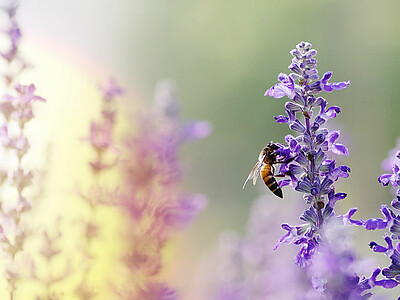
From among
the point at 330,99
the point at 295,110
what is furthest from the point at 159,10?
the point at 295,110

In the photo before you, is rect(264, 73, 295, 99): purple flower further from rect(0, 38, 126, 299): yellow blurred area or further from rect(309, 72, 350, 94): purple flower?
rect(0, 38, 126, 299): yellow blurred area

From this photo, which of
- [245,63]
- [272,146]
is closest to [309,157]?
[272,146]

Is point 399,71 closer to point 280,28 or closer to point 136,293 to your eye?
point 280,28

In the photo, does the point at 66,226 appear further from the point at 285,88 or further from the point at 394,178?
the point at 394,178

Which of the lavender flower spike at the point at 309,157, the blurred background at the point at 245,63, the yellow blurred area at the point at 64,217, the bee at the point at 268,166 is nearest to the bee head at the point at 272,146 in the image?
the bee at the point at 268,166

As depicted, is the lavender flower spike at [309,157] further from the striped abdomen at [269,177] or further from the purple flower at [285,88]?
the striped abdomen at [269,177]

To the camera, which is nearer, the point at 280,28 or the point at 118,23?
the point at 118,23

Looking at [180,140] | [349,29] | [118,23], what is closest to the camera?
[180,140]

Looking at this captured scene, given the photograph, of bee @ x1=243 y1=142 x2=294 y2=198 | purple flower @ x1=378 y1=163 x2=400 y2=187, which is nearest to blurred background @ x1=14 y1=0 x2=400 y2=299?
bee @ x1=243 y1=142 x2=294 y2=198
